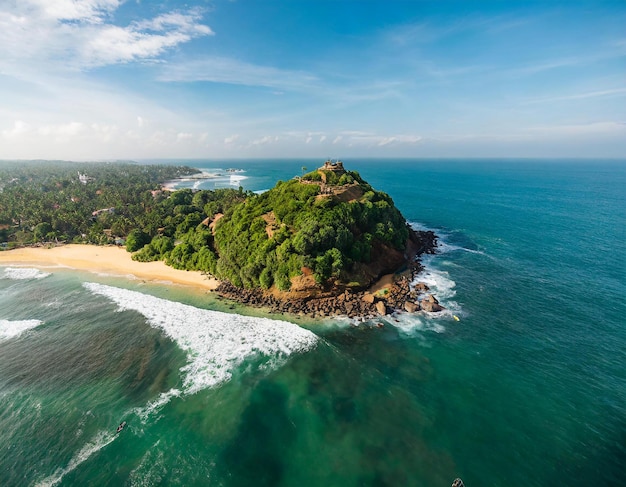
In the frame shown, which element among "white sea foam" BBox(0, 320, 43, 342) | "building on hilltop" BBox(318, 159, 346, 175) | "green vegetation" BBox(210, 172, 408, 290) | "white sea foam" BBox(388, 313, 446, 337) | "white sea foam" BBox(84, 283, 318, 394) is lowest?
"white sea foam" BBox(0, 320, 43, 342)

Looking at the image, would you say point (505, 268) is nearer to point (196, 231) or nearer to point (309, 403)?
point (309, 403)

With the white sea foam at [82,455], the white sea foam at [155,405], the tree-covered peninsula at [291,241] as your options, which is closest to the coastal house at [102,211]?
the tree-covered peninsula at [291,241]

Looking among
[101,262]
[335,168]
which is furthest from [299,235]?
[101,262]

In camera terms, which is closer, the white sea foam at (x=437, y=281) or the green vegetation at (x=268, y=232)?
the green vegetation at (x=268, y=232)

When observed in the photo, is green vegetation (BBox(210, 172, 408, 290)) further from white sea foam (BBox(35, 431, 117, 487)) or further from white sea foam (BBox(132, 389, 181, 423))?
white sea foam (BBox(35, 431, 117, 487))

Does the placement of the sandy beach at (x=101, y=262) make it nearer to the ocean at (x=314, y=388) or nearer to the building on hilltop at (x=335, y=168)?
the ocean at (x=314, y=388)

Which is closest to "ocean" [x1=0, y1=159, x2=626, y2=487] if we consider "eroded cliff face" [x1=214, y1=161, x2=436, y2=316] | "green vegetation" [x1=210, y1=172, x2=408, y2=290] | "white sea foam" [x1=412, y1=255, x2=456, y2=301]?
"white sea foam" [x1=412, y1=255, x2=456, y2=301]
